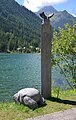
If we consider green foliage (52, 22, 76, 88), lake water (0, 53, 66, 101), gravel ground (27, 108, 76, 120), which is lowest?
lake water (0, 53, 66, 101)

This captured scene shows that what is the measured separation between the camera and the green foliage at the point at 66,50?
20.9 metres

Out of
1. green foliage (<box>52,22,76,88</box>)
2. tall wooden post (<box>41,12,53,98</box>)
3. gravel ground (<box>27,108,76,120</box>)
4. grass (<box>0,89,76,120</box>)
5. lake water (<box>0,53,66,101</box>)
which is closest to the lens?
gravel ground (<box>27,108,76,120</box>)

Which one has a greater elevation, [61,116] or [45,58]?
[45,58]

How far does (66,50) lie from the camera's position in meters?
21.0

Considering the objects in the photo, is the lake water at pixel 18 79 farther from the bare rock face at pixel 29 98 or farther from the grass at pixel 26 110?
the bare rock face at pixel 29 98

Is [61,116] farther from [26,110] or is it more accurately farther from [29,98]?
[29,98]

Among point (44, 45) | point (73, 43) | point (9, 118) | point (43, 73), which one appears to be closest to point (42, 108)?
point (9, 118)

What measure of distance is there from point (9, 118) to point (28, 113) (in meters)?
0.87

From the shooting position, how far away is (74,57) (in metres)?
21.3

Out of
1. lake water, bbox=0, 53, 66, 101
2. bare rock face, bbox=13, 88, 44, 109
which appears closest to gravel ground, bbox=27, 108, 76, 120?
bare rock face, bbox=13, 88, 44, 109

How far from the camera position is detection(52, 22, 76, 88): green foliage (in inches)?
822

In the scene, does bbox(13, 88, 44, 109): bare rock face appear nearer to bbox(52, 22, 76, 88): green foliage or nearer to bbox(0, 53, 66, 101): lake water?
bbox(52, 22, 76, 88): green foliage

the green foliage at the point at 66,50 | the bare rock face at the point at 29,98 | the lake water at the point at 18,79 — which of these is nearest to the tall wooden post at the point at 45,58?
the bare rock face at the point at 29,98

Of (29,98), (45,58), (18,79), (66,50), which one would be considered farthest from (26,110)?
(18,79)
